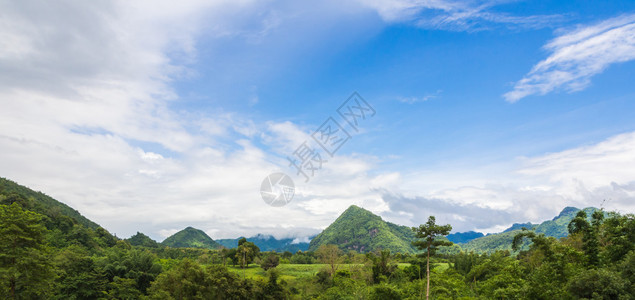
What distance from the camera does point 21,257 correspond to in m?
23.1

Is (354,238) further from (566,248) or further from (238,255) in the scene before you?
(566,248)

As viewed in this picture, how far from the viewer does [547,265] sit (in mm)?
26453

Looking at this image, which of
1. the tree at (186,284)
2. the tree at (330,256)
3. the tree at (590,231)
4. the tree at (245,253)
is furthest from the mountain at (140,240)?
the tree at (590,231)

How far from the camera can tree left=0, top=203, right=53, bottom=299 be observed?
2275 centimetres

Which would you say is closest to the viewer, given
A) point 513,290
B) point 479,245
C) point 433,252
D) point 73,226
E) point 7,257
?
point 7,257

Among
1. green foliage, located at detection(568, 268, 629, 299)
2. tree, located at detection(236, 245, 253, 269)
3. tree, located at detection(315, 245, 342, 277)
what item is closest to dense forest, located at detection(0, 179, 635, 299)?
green foliage, located at detection(568, 268, 629, 299)

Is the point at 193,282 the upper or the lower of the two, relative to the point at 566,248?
lower

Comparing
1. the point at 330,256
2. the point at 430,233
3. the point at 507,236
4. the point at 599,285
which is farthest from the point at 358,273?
the point at 507,236

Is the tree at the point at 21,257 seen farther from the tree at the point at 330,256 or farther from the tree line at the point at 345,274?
the tree at the point at 330,256

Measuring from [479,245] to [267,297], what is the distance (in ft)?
484

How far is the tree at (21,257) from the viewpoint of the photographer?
74.6ft

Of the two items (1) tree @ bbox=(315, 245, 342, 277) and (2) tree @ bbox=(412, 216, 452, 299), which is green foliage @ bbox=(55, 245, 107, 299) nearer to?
(1) tree @ bbox=(315, 245, 342, 277)

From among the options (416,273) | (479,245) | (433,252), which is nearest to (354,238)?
(479,245)

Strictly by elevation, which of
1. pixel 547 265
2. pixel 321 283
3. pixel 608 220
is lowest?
pixel 321 283
